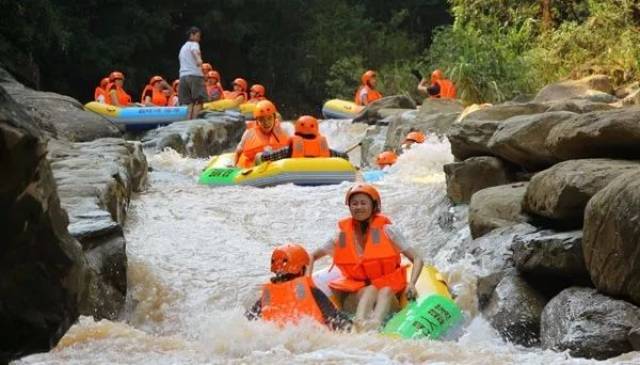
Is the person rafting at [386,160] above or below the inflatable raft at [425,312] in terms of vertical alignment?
above

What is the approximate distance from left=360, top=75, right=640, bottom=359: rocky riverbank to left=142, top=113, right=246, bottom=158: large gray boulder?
7.60m

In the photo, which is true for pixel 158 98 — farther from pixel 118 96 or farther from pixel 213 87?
pixel 213 87

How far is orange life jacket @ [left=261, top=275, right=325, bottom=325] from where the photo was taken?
5.82 metres

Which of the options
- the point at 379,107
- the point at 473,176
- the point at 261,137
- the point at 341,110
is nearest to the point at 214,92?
the point at 341,110

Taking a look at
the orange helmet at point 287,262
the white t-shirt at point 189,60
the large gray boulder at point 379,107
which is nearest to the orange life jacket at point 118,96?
the white t-shirt at point 189,60

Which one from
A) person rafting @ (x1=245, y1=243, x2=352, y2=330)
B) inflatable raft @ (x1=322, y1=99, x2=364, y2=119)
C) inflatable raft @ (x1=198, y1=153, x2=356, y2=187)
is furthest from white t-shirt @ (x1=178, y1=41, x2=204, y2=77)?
person rafting @ (x1=245, y1=243, x2=352, y2=330)

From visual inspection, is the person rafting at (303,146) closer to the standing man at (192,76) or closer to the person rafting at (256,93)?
the standing man at (192,76)

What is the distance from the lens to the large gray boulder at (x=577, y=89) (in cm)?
1388

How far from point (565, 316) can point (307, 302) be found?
142 cm

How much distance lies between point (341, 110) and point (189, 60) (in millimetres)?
6830

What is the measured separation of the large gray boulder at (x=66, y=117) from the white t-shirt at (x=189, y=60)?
6.88ft

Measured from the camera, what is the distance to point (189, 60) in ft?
53.0

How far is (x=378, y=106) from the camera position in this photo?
19719mm

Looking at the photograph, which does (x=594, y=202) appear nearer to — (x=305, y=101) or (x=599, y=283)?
(x=599, y=283)
